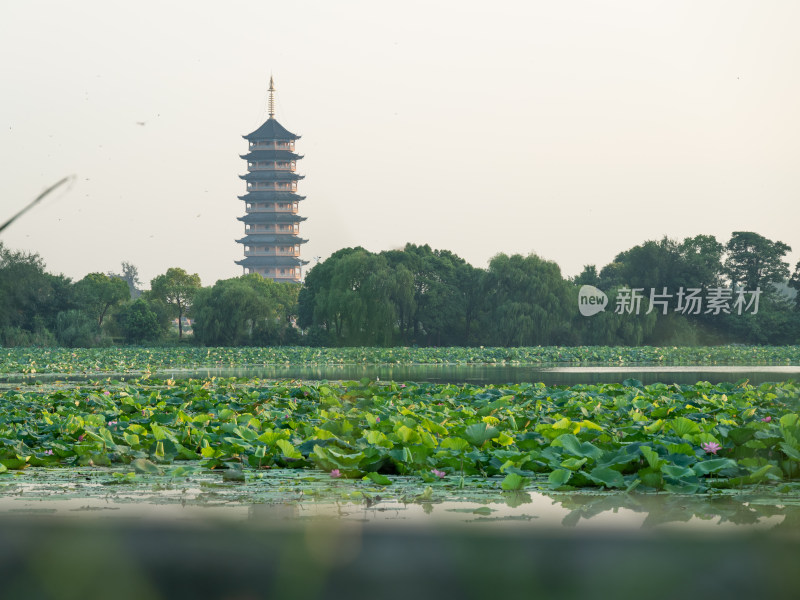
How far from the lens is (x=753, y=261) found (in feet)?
134

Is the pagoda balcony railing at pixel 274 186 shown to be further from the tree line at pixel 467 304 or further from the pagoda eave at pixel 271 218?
the tree line at pixel 467 304

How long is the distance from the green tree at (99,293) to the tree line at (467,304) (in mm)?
79

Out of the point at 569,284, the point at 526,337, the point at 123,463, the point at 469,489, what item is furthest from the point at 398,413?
the point at 569,284

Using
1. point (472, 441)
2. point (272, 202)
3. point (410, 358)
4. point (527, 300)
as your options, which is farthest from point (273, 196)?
point (472, 441)

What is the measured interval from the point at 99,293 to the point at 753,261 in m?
30.3

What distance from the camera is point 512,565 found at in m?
2.47

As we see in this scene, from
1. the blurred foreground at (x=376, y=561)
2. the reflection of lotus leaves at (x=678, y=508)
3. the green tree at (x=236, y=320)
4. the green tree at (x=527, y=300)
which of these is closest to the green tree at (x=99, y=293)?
the green tree at (x=236, y=320)

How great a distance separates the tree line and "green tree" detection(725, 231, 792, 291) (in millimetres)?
54

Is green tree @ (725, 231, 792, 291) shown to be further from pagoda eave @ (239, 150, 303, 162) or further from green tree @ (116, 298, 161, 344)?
pagoda eave @ (239, 150, 303, 162)

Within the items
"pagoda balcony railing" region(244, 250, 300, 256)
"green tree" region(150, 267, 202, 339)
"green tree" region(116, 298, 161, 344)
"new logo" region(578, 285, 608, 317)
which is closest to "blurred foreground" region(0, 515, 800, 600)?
"new logo" region(578, 285, 608, 317)

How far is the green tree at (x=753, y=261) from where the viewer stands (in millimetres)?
40188

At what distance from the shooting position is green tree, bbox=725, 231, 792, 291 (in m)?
40.2

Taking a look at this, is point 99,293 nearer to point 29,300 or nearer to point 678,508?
point 29,300

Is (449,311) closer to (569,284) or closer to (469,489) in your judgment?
(569,284)
